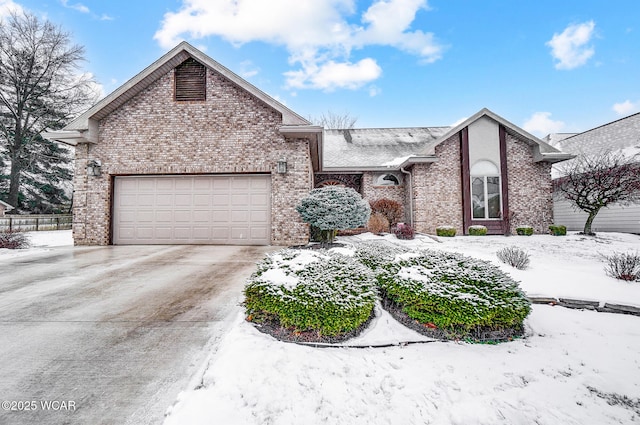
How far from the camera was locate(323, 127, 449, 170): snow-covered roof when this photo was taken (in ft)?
43.6

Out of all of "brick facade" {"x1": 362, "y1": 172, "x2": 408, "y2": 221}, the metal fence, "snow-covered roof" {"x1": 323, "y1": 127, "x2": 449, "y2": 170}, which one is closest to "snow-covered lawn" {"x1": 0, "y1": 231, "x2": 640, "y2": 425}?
"snow-covered roof" {"x1": 323, "y1": 127, "x2": 449, "y2": 170}

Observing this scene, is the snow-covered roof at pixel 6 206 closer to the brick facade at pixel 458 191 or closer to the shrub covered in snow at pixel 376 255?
the shrub covered in snow at pixel 376 255

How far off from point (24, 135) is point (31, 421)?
78.5ft

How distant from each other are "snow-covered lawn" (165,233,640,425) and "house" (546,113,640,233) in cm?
1226

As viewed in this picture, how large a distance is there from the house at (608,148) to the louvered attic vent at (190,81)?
52.5 feet

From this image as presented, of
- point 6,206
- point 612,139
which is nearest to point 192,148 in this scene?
point 6,206

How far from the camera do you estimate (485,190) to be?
11.8 meters

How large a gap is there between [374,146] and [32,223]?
700 inches

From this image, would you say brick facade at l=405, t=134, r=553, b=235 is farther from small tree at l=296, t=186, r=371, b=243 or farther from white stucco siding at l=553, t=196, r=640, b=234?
small tree at l=296, t=186, r=371, b=243

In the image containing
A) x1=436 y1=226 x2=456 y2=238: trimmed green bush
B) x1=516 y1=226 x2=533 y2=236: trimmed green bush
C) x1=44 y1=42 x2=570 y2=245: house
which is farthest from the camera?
x1=516 y1=226 x2=533 y2=236: trimmed green bush

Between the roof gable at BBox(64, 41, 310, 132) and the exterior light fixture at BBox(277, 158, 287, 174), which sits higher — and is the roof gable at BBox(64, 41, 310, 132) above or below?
above

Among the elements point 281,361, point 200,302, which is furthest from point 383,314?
point 200,302

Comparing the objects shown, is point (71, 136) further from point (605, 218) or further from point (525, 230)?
point (605, 218)

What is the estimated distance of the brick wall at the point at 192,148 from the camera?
8.48 m
